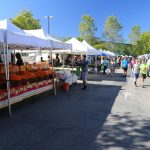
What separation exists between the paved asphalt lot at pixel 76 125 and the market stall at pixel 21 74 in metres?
0.45

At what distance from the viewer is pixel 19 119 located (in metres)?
8.77

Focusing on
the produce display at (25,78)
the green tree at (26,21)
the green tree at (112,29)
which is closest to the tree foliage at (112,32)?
the green tree at (112,29)

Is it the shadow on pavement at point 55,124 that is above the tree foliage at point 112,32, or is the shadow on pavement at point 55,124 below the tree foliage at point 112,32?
below

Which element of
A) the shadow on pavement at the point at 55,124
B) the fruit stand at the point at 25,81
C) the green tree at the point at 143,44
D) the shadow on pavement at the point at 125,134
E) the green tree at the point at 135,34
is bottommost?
the shadow on pavement at the point at 125,134

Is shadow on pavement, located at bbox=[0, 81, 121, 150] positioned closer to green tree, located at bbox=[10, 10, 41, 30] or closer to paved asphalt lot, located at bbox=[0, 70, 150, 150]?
paved asphalt lot, located at bbox=[0, 70, 150, 150]

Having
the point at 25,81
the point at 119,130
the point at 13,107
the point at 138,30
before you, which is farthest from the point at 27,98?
the point at 138,30

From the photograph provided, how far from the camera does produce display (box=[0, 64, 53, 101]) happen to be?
10.3 m

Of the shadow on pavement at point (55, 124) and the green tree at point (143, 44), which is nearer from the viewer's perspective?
the shadow on pavement at point (55, 124)

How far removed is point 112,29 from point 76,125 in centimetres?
8746

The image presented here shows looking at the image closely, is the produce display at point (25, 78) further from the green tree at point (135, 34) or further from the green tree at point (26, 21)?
the green tree at point (135, 34)

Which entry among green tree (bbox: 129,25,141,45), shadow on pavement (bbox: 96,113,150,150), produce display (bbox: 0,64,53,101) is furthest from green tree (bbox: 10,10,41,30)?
green tree (bbox: 129,25,141,45)

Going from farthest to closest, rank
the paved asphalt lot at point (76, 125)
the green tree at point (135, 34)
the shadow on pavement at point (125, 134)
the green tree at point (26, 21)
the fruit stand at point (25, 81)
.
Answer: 1. the green tree at point (135, 34)
2. the green tree at point (26, 21)
3. the fruit stand at point (25, 81)
4. the paved asphalt lot at point (76, 125)
5. the shadow on pavement at point (125, 134)

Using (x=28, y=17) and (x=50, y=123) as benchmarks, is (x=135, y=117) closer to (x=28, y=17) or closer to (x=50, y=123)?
(x=50, y=123)

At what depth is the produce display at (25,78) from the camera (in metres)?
10.3
